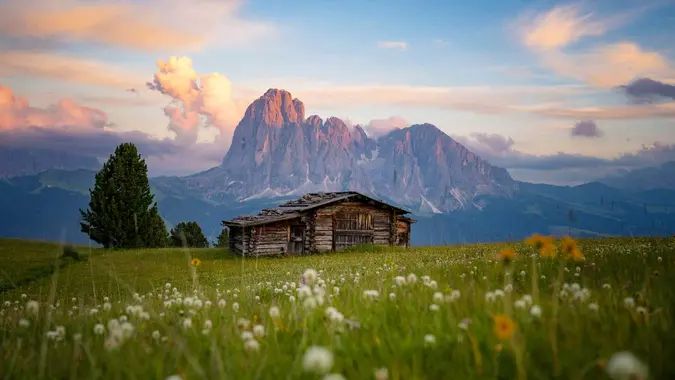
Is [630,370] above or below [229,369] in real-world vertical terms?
above

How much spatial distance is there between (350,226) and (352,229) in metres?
0.38

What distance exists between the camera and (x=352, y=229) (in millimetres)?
51188

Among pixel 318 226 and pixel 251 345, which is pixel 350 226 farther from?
pixel 251 345

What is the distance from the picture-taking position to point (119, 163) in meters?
58.3

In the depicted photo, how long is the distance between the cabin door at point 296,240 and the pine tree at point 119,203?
18.6 m

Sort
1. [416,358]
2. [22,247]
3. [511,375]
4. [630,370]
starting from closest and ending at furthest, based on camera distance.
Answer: [630,370] → [511,375] → [416,358] → [22,247]

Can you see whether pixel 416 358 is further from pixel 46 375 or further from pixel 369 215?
pixel 369 215

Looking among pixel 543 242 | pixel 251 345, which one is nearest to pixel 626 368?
pixel 251 345

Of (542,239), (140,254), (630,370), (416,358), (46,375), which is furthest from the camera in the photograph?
(140,254)

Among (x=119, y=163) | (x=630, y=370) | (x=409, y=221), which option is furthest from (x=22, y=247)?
→ (x=630, y=370)

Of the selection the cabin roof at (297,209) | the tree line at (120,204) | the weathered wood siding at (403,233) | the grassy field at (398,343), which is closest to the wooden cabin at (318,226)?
the cabin roof at (297,209)

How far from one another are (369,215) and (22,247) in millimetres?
37404

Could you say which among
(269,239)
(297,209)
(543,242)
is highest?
(297,209)

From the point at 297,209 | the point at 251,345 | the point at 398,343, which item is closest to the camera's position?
the point at 251,345
